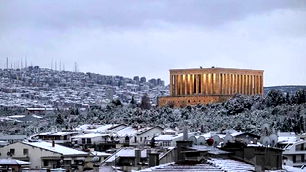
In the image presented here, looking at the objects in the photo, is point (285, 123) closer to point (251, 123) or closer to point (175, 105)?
point (251, 123)

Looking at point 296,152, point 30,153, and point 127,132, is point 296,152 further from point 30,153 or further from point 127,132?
point 127,132

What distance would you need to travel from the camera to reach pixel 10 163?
5191cm

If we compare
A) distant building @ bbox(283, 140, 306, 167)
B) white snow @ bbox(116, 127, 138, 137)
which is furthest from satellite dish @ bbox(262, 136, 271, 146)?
white snow @ bbox(116, 127, 138, 137)

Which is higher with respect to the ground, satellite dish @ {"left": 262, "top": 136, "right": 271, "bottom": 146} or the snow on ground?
satellite dish @ {"left": 262, "top": 136, "right": 271, "bottom": 146}

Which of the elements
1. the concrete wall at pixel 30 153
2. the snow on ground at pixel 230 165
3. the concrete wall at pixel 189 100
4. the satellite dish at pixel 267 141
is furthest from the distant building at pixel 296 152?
the concrete wall at pixel 189 100

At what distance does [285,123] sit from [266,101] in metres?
36.1

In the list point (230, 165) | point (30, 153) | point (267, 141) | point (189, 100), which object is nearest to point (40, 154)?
point (30, 153)

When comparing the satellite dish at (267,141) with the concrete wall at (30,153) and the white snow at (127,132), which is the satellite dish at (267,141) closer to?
the concrete wall at (30,153)

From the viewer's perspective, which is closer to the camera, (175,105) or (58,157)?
(58,157)

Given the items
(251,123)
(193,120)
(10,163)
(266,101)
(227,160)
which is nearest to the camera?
(227,160)

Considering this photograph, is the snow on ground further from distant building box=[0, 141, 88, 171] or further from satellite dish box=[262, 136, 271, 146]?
distant building box=[0, 141, 88, 171]

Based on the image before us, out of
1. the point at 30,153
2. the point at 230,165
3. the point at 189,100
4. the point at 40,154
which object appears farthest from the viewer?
the point at 189,100

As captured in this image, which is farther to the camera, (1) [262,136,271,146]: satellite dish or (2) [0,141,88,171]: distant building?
(2) [0,141,88,171]: distant building

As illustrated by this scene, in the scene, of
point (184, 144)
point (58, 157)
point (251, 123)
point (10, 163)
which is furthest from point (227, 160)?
point (251, 123)
